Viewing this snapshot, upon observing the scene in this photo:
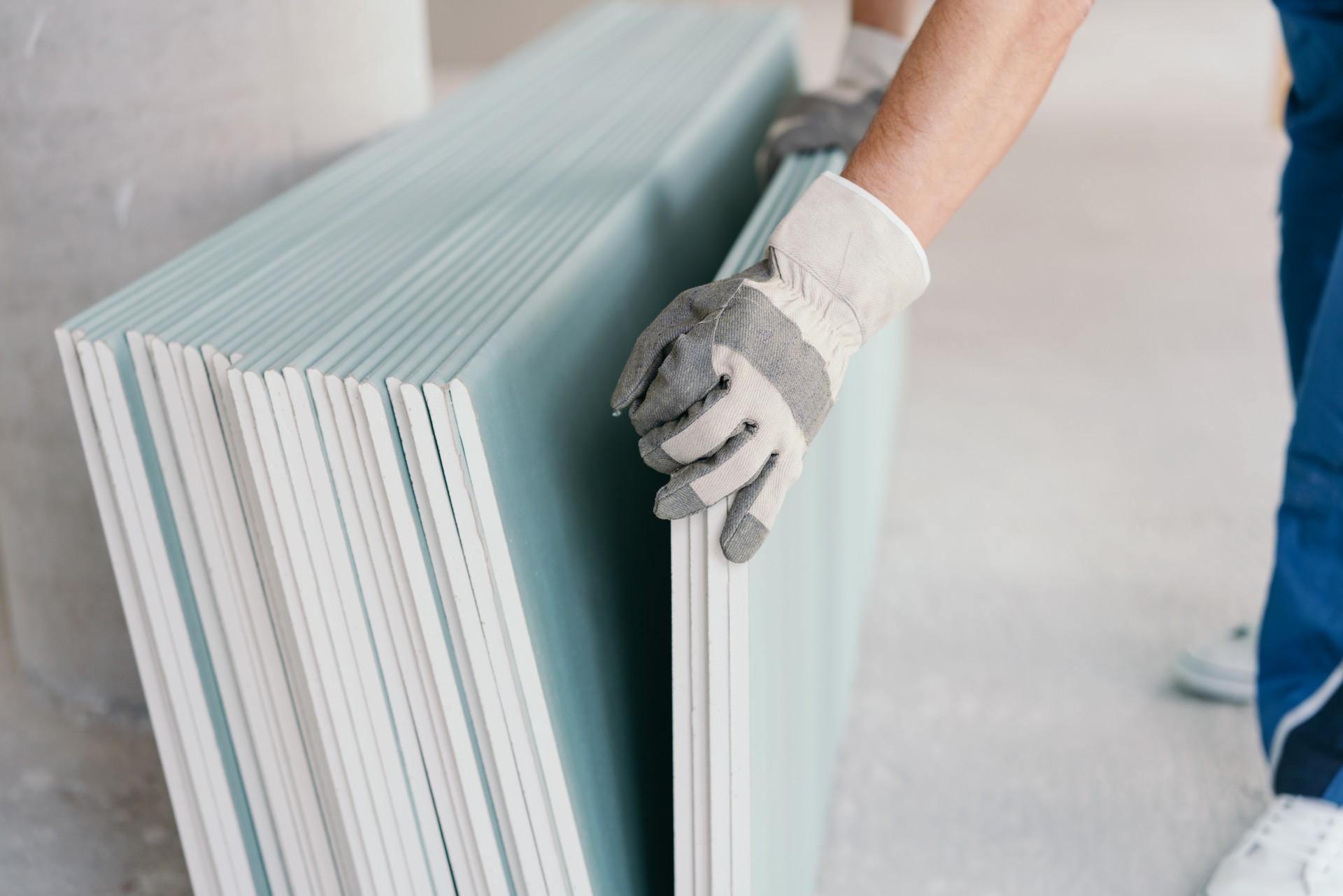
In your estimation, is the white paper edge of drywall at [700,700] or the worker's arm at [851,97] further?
the worker's arm at [851,97]

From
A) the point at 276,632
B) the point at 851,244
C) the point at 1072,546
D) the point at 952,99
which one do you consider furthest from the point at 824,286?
the point at 1072,546

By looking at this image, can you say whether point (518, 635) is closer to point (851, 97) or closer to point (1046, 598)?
point (851, 97)

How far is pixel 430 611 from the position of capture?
38.1 inches

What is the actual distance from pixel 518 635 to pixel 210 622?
368mm

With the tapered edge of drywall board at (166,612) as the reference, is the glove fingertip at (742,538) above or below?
above

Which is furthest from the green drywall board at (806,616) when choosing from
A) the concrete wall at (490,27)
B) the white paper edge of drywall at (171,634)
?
the concrete wall at (490,27)

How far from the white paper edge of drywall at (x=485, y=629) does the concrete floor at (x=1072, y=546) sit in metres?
0.65

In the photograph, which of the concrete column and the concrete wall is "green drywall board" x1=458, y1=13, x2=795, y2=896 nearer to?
the concrete column

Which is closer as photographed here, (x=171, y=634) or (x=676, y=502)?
(x=676, y=502)

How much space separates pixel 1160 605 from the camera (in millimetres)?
2129

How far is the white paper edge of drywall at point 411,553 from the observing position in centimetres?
90

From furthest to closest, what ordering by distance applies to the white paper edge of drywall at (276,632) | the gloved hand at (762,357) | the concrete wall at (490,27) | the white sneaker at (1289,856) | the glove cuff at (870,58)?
the concrete wall at (490,27), the glove cuff at (870,58), the white sneaker at (1289,856), the white paper edge of drywall at (276,632), the gloved hand at (762,357)

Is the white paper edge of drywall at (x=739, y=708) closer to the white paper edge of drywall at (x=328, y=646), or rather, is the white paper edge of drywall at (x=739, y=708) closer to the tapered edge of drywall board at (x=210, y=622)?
the white paper edge of drywall at (x=328, y=646)

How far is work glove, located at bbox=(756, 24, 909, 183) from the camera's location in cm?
157
